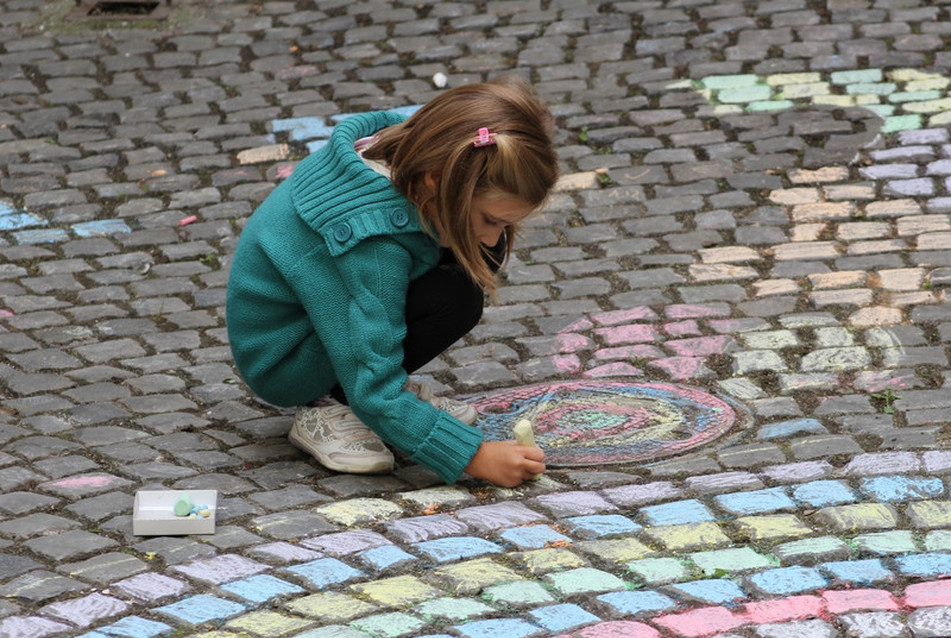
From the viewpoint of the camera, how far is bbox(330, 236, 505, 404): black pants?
3.68 m

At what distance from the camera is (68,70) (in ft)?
22.1

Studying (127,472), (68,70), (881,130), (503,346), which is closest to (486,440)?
(503,346)

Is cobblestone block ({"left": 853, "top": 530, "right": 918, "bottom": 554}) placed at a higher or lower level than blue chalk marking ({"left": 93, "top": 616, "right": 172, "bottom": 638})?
lower

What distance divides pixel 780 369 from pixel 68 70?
402cm

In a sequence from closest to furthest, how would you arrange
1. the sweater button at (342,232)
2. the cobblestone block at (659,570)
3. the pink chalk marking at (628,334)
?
the cobblestone block at (659,570), the sweater button at (342,232), the pink chalk marking at (628,334)

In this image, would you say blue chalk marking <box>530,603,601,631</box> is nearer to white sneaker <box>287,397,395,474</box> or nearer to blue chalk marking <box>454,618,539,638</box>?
blue chalk marking <box>454,618,539,638</box>

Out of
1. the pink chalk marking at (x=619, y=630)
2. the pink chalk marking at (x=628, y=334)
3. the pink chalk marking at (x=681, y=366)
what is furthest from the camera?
the pink chalk marking at (x=628, y=334)

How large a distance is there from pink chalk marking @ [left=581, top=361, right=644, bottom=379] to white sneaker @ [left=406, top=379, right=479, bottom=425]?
0.46 meters

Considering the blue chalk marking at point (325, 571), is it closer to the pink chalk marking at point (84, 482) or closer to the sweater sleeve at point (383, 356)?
the sweater sleeve at point (383, 356)

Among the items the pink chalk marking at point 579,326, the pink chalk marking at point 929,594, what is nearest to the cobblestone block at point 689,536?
the pink chalk marking at point 929,594

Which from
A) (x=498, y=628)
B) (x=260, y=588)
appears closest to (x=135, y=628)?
(x=260, y=588)

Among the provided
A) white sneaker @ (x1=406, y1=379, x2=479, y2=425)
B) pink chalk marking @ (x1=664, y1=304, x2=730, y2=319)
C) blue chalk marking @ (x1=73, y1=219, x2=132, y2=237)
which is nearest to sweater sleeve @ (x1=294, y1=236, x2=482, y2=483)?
white sneaker @ (x1=406, y1=379, x2=479, y2=425)

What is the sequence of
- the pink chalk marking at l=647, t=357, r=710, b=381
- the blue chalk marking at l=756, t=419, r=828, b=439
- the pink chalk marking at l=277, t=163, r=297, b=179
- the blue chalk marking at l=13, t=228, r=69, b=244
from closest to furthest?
the blue chalk marking at l=756, t=419, r=828, b=439, the pink chalk marking at l=647, t=357, r=710, b=381, the blue chalk marking at l=13, t=228, r=69, b=244, the pink chalk marking at l=277, t=163, r=297, b=179

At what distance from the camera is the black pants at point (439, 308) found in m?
3.68
